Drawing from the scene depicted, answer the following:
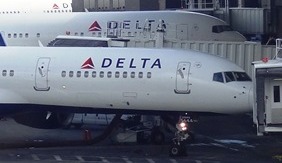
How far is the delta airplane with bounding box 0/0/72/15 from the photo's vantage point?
88188mm

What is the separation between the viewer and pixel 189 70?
90.5 ft

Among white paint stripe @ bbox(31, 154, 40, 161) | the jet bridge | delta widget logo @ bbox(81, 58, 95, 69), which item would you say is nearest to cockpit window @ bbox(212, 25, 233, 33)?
delta widget logo @ bbox(81, 58, 95, 69)

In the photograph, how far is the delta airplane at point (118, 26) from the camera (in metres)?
47.3

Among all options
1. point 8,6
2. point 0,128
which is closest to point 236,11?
point 0,128

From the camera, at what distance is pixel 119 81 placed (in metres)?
28.2

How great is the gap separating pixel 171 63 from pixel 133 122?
14.0 ft

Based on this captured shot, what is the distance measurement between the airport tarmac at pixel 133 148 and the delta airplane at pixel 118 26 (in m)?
12.1

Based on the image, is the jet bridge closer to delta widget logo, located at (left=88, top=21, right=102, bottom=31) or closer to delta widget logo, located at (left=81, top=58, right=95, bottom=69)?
delta widget logo, located at (left=81, top=58, right=95, bottom=69)

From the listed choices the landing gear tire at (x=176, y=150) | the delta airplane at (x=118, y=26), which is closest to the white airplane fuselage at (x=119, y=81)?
the landing gear tire at (x=176, y=150)

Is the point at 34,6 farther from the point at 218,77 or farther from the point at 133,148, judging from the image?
the point at 218,77

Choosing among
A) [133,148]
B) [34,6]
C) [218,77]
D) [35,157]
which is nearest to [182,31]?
[133,148]

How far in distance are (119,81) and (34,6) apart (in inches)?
2499

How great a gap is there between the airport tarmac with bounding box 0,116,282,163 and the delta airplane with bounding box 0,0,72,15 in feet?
173

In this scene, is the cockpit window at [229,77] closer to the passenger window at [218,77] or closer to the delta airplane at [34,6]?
the passenger window at [218,77]
